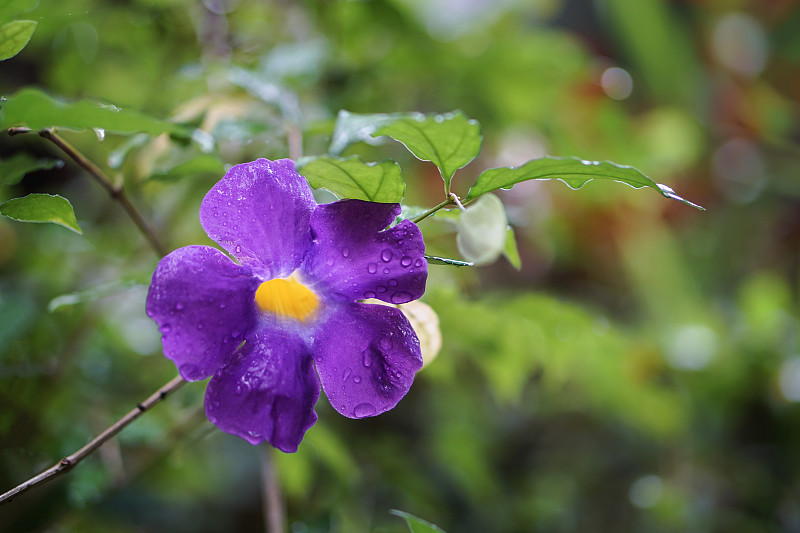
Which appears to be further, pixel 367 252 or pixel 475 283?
pixel 475 283

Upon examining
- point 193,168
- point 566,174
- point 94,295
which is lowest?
point 94,295

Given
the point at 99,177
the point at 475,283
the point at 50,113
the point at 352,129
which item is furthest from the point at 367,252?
the point at 475,283

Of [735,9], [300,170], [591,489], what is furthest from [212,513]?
[735,9]

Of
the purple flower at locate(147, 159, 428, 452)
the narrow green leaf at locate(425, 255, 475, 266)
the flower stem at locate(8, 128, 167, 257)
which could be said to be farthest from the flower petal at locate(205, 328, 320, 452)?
the flower stem at locate(8, 128, 167, 257)

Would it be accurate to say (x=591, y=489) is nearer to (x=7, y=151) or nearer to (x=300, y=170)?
(x=300, y=170)

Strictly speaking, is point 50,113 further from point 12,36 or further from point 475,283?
point 475,283

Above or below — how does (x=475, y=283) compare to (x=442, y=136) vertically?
below

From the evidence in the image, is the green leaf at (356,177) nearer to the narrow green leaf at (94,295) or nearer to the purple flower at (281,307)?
the purple flower at (281,307)
